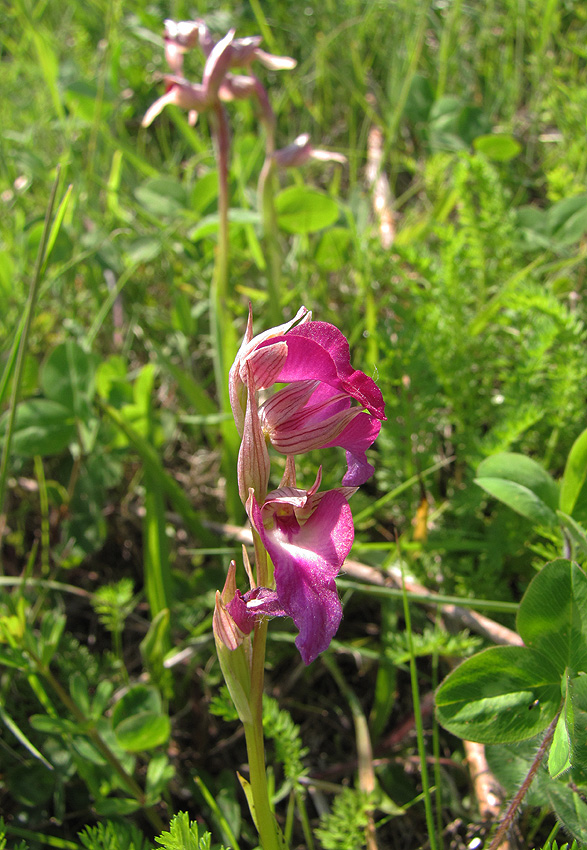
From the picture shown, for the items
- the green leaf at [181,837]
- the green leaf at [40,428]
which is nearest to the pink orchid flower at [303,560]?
the green leaf at [181,837]

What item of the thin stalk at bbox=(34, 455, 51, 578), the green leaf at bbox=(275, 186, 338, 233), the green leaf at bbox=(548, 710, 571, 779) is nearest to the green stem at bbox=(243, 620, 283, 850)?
the green leaf at bbox=(548, 710, 571, 779)

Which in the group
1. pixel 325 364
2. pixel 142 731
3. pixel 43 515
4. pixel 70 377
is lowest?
pixel 43 515

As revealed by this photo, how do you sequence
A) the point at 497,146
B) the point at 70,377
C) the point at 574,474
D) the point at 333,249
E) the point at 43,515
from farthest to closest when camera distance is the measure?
the point at 497,146
the point at 333,249
the point at 43,515
the point at 70,377
the point at 574,474

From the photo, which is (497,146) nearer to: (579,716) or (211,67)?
(211,67)

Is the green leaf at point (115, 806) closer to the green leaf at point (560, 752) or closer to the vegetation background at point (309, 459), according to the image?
the vegetation background at point (309, 459)

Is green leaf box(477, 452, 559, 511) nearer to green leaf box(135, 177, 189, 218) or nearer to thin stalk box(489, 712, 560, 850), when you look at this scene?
thin stalk box(489, 712, 560, 850)

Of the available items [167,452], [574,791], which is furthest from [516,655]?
[167,452]

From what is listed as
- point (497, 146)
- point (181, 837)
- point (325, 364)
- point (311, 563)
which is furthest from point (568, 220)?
point (181, 837)
